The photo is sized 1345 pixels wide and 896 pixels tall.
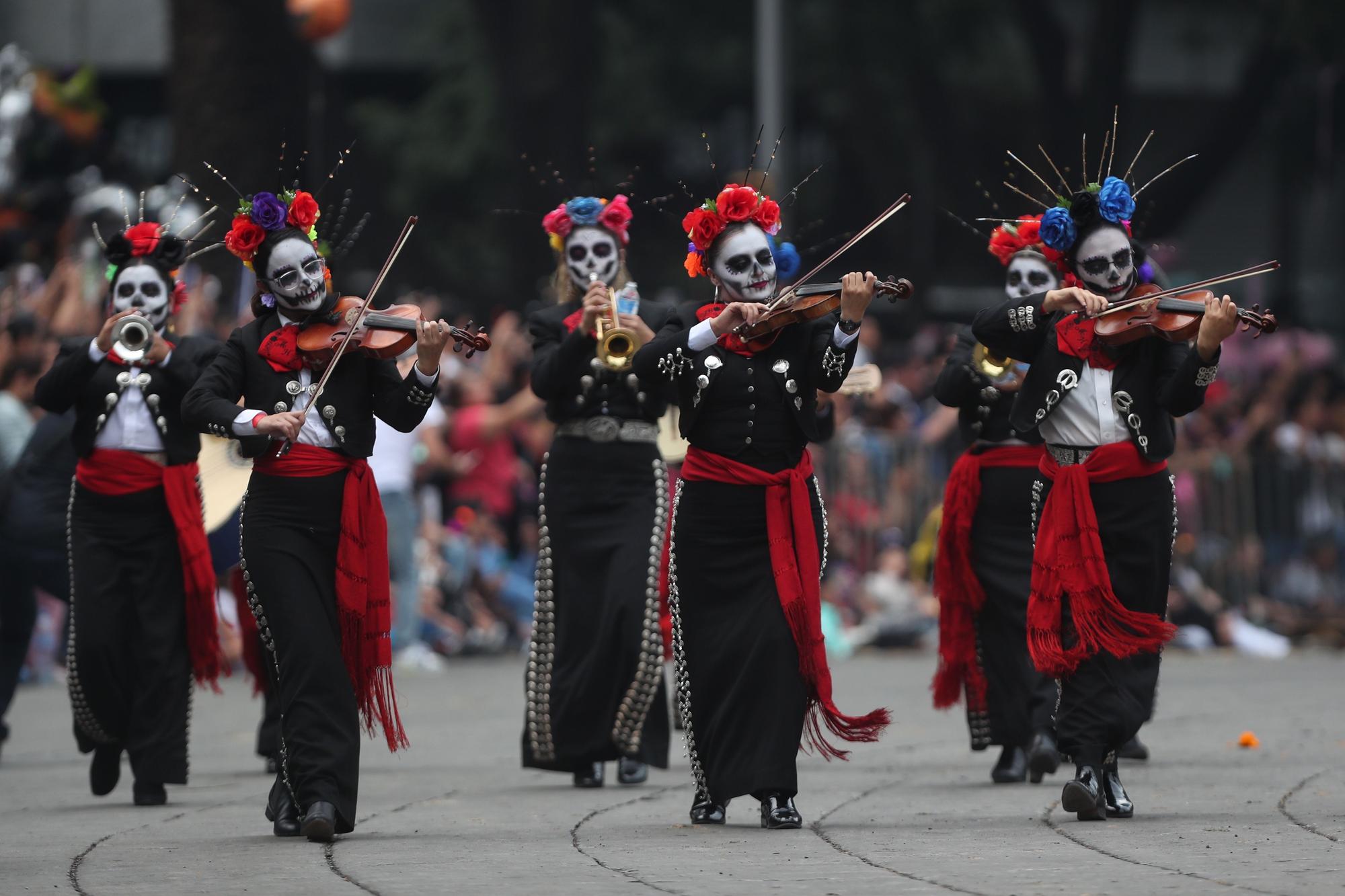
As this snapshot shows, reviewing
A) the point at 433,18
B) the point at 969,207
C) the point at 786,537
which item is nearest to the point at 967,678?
the point at 786,537

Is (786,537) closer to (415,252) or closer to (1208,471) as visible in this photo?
(1208,471)

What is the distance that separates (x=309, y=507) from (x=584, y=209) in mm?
2351

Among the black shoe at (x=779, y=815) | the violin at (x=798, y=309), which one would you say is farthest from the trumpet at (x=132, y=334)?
the black shoe at (x=779, y=815)

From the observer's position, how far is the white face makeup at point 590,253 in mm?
10094

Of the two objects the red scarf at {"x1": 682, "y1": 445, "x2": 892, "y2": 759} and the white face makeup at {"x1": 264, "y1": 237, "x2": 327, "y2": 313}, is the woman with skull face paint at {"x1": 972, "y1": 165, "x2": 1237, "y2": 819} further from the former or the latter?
the white face makeup at {"x1": 264, "y1": 237, "x2": 327, "y2": 313}

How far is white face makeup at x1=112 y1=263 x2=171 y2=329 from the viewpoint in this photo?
31.7ft

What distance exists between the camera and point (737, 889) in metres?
6.76

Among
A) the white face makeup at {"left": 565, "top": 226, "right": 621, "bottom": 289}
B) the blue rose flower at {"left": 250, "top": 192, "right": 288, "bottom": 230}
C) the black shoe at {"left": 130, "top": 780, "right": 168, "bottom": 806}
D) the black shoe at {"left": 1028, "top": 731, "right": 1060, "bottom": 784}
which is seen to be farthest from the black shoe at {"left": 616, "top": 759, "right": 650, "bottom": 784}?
the blue rose flower at {"left": 250, "top": 192, "right": 288, "bottom": 230}

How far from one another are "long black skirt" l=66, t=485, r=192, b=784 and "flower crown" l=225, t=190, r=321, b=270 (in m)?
1.60

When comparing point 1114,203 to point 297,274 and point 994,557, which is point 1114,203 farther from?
point 297,274

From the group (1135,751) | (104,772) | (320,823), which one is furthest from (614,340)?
(1135,751)

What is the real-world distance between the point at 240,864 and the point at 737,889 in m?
1.76

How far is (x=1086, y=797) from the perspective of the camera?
809cm

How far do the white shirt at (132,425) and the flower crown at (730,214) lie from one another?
249 cm
